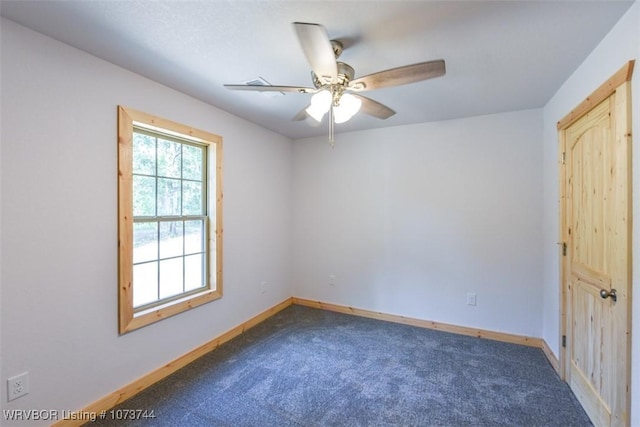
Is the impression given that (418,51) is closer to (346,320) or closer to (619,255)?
(619,255)

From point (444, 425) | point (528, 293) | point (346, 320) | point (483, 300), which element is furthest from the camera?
point (346, 320)

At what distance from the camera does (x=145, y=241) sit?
2.36 metres

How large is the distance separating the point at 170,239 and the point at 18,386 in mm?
1285

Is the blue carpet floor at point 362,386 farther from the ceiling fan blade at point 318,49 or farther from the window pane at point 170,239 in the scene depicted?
the ceiling fan blade at point 318,49

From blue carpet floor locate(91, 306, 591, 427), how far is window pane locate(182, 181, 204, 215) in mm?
1412

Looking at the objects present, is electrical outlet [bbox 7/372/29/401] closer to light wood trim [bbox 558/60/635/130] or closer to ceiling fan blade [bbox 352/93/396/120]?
ceiling fan blade [bbox 352/93/396/120]

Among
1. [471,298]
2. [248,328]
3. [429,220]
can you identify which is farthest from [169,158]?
[471,298]

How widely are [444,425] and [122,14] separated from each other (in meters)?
3.09

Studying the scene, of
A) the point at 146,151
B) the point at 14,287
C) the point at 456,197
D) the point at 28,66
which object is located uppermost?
the point at 28,66

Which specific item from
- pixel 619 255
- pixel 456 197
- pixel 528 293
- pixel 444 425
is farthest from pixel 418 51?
pixel 528 293

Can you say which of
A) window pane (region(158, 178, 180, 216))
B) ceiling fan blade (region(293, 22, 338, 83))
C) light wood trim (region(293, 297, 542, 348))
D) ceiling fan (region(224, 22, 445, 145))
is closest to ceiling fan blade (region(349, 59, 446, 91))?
ceiling fan (region(224, 22, 445, 145))

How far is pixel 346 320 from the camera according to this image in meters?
3.57

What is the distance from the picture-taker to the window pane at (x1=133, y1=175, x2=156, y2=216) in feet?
7.50

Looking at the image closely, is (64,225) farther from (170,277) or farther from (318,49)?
(318,49)
